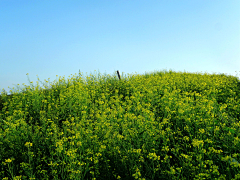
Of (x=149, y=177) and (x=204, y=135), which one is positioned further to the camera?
(x=204, y=135)

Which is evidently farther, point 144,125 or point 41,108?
point 41,108

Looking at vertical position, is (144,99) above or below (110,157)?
above

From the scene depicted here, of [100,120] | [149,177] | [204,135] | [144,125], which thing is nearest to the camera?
[149,177]

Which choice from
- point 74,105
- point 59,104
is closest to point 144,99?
point 74,105

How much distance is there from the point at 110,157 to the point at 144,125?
1006mm

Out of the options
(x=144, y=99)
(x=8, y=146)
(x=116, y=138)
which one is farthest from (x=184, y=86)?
(x=8, y=146)

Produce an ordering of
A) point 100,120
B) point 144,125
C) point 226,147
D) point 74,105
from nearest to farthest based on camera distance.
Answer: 1. point 226,147
2. point 144,125
3. point 100,120
4. point 74,105

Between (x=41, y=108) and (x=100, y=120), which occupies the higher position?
(x=41, y=108)

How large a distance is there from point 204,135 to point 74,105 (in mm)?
3616

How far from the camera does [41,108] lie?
237 inches

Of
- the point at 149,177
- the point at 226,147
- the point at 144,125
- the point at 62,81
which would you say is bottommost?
the point at 149,177

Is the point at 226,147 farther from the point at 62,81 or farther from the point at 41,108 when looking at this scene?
the point at 62,81

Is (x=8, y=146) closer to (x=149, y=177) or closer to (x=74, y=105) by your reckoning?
(x=74, y=105)

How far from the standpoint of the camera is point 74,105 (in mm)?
5711
